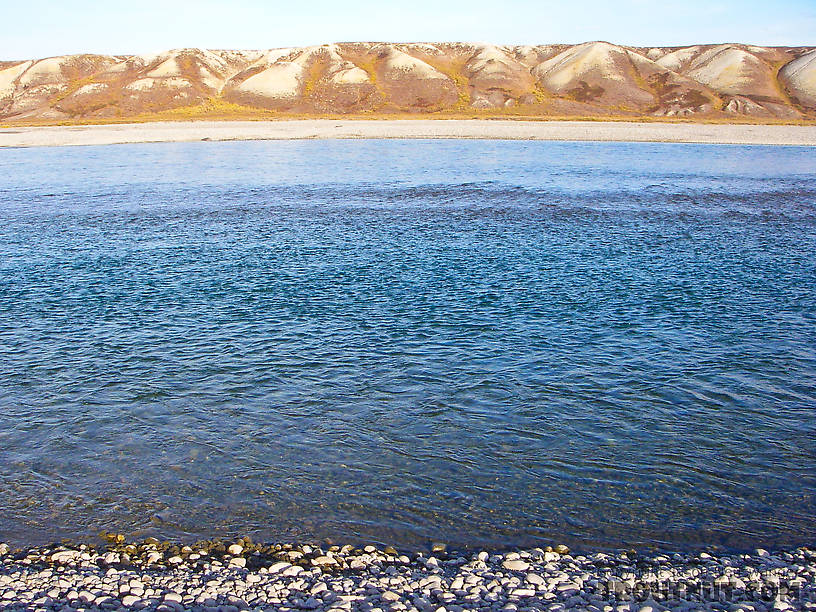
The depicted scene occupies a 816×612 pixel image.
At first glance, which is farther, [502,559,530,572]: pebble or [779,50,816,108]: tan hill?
[779,50,816,108]: tan hill

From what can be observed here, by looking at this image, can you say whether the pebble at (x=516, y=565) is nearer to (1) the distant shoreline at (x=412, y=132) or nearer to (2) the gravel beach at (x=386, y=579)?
(2) the gravel beach at (x=386, y=579)

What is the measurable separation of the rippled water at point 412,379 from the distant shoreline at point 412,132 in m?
73.2

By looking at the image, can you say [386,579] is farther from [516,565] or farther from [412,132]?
[412,132]

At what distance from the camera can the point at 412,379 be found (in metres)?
23.6

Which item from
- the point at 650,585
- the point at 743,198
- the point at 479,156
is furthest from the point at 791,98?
the point at 650,585

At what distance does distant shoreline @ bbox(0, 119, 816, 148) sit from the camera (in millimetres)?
119250

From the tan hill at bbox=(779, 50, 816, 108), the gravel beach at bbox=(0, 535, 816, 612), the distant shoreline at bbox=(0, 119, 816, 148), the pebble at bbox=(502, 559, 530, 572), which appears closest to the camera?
the gravel beach at bbox=(0, 535, 816, 612)

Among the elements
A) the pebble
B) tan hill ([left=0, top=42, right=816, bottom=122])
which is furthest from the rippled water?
tan hill ([left=0, top=42, right=816, bottom=122])

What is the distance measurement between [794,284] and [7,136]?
133 metres

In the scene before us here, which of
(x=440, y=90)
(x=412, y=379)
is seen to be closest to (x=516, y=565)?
(x=412, y=379)

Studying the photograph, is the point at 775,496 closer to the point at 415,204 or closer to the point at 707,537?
the point at 707,537

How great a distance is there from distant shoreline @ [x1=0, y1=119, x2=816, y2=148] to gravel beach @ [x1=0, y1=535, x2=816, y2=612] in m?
112

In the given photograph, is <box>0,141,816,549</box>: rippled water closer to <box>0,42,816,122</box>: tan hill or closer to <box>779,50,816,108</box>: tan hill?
<box>0,42,816,122</box>: tan hill

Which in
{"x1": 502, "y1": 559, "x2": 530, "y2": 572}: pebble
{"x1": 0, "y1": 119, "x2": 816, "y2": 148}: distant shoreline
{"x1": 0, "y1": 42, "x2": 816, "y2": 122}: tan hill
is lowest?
{"x1": 502, "y1": 559, "x2": 530, "y2": 572}: pebble
